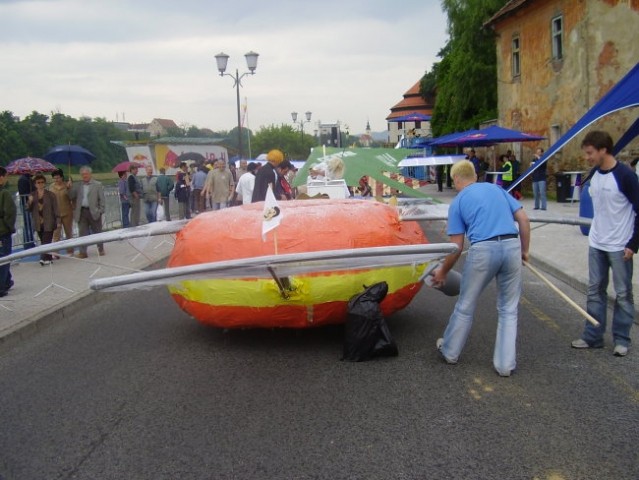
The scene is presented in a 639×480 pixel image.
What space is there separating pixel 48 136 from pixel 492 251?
51.7 meters

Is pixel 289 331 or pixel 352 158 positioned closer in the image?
pixel 289 331

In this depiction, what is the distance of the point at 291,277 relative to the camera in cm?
559

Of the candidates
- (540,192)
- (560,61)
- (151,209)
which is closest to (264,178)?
(151,209)

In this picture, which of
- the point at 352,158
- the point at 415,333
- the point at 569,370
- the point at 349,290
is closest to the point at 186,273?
the point at 349,290

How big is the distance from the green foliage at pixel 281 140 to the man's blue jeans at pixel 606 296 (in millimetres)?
68678

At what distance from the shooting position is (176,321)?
24.9 feet

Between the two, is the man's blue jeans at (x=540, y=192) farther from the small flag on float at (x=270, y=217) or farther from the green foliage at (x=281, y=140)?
the green foliage at (x=281, y=140)

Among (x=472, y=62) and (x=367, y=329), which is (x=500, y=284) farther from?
(x=472, y=62)

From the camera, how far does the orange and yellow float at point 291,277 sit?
570 centimetres

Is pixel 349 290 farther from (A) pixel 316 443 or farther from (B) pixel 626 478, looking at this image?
(B) pixel 626 478

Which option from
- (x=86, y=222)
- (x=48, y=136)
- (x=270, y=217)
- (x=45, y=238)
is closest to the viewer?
(x=270, y=217)

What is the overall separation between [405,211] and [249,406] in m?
2.92

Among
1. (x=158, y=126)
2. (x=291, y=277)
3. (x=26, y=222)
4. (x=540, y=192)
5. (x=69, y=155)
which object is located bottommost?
(x=291, y=277)

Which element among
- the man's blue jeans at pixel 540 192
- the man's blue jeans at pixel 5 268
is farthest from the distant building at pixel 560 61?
the man's blue jeans at pixel 5 268
